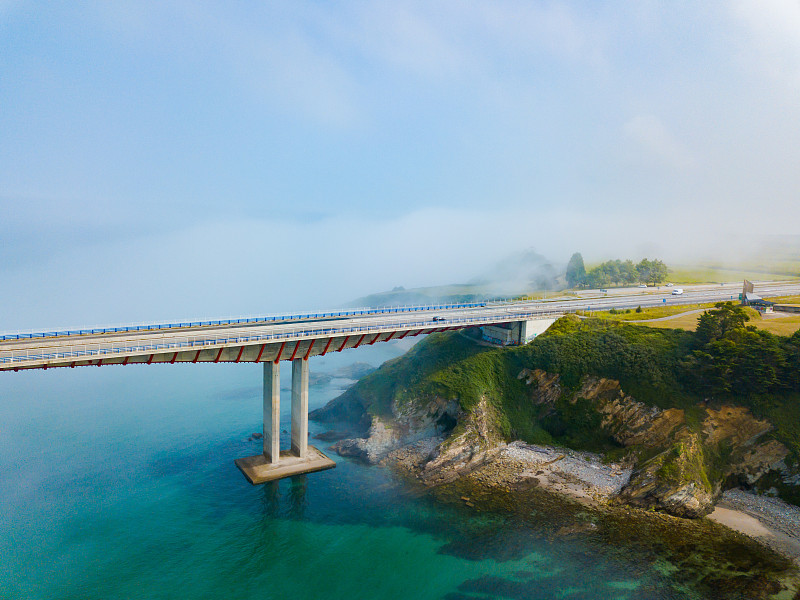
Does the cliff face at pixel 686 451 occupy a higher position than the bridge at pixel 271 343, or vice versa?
the bridge at pixel 271 343

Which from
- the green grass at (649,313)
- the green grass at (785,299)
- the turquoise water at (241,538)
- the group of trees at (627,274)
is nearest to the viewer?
the turquoise water at (241,538)

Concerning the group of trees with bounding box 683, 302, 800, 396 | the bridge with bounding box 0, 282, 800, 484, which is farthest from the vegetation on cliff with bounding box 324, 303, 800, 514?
the bridge with bounding box 0, 282, 800, 484

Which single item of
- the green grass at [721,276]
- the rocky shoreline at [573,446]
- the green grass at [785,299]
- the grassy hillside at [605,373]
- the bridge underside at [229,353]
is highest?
the green grass at [721,276]

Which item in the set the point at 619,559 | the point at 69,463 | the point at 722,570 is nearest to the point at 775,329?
the point at 722,570

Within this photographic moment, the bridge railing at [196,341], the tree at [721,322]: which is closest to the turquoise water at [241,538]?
the bridge railing at [196,341]

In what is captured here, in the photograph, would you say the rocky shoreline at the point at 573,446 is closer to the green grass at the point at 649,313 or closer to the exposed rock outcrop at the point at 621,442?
the exposed rock outcrop at the point at 621,442

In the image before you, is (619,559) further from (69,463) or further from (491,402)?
(69,463)

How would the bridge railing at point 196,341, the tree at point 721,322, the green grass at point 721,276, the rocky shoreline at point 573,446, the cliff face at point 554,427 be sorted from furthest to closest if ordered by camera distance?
the green grass at point 721,276 → the tree at point 721,322 → the cliff face at point 554,427 → the rocky shoreline at point 573,446 → the bridge railing at point 196,341
